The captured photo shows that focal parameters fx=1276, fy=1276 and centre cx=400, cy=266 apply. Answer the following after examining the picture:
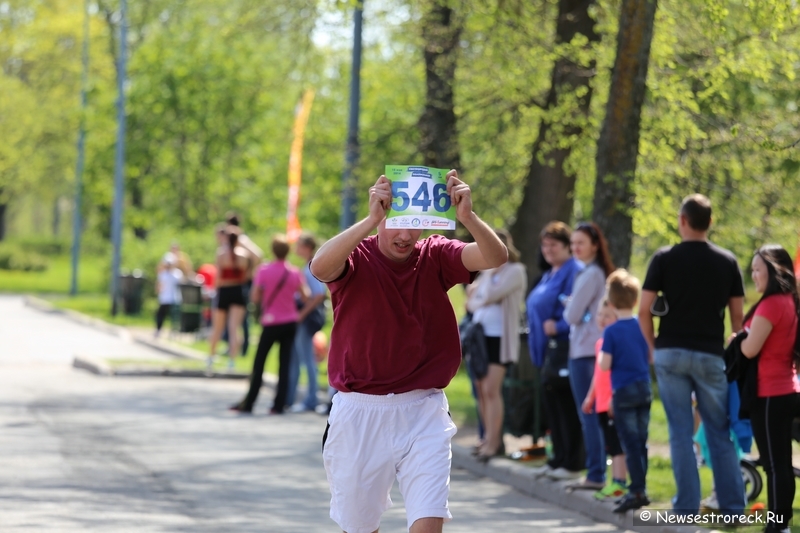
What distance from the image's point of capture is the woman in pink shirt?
14.5 meters

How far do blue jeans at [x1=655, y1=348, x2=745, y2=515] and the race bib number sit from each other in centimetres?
336

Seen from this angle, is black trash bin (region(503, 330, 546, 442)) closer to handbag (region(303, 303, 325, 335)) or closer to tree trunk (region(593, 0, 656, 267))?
tree trunk (region(593, 0, 656, 267))

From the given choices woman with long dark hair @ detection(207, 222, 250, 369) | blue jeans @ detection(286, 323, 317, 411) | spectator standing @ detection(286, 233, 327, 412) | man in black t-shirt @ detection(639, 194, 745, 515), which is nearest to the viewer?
man in black t-shirt @ detection(639, 194, 745, 515)

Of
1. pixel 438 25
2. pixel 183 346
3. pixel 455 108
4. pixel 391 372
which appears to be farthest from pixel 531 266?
pixel 391 372

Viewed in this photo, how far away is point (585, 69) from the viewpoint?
47.2ft

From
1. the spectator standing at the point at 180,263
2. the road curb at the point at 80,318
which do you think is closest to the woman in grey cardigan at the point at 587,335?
the spectator standing at the point at 180,263

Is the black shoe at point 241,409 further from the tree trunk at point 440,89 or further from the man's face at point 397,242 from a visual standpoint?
the man's face at point 397,242

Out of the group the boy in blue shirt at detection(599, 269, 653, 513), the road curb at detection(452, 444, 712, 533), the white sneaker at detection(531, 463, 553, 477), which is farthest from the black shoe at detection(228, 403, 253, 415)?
the boy in blue shirt at detection(599, 269, 653, 513)

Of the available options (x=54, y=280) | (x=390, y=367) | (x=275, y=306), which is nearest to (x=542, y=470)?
(x=275, y=306)

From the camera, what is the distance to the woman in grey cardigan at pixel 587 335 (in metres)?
9.55

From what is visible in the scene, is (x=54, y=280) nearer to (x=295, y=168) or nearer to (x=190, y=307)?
(x=295, y=168)

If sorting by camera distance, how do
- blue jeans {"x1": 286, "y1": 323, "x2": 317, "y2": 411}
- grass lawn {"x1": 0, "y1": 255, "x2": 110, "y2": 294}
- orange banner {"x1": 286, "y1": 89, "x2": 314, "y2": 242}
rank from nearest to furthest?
blue jeans {"x1": 286, "y1": 323, "x2": 317, "y2": 411} → orange banner {"x1": 286, "y1": 89, "x2": 314, "y2": 242} → grass lawn {"x1": 0, "y1": 255, "x2": 110, "y2": 294}

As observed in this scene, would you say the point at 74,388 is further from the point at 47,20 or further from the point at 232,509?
the point at 47,20

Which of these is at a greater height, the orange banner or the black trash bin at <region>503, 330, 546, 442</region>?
the orange banner
